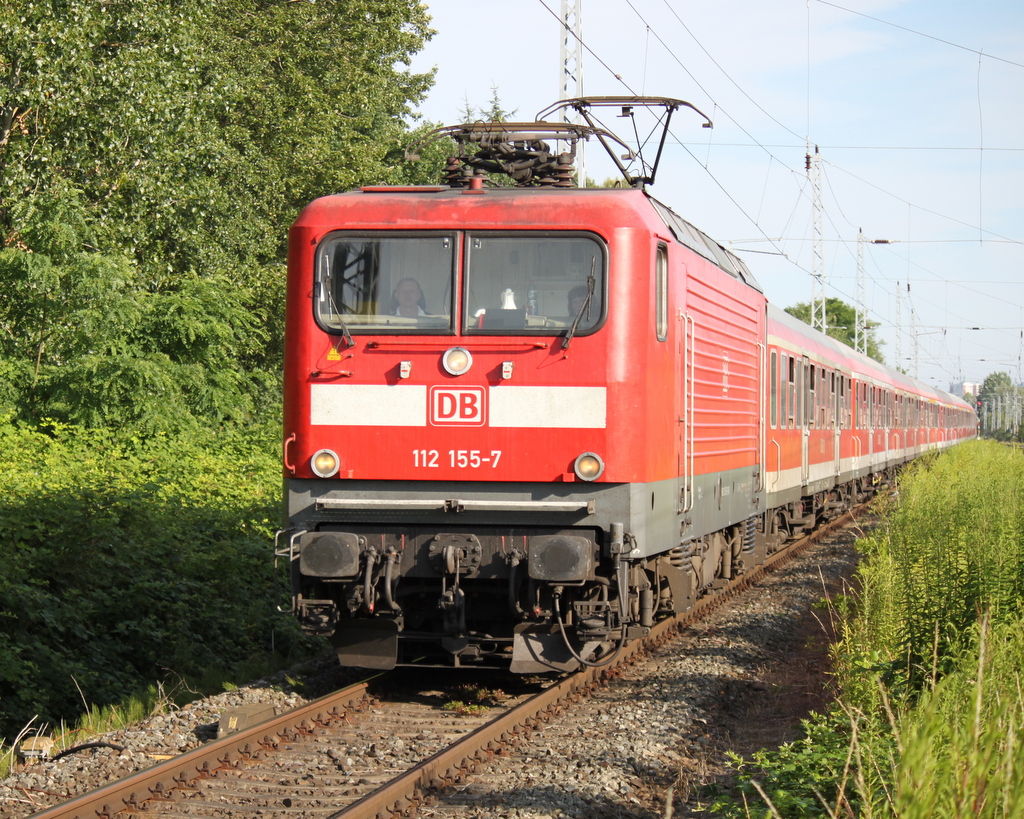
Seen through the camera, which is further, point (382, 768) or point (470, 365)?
point (470, 365)

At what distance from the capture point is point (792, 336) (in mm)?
15602

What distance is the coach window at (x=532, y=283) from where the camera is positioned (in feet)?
24.4

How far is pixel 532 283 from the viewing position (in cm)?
750

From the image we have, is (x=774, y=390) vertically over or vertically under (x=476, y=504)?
over

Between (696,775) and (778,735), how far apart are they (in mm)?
1261

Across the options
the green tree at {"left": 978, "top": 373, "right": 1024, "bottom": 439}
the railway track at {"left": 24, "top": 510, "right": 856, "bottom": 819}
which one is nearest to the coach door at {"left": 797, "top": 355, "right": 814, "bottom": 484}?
the railway track at {"left": 24, "top": 510, "right": 856, "bottom": 819}

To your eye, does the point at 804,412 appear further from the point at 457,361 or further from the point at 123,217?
the point at 123,217

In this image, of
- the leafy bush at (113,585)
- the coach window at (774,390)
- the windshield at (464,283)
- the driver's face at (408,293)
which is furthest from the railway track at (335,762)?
the coach window at (774,390)

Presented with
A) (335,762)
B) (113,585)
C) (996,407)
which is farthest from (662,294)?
(996,407)

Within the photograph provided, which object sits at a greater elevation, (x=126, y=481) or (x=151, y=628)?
(x=126, y=481)

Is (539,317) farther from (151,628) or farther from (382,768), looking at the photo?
(151,628)

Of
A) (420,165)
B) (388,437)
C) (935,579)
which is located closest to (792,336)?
(935,579)

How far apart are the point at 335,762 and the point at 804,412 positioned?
1155 centimetres

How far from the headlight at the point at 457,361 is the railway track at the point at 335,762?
211cm
